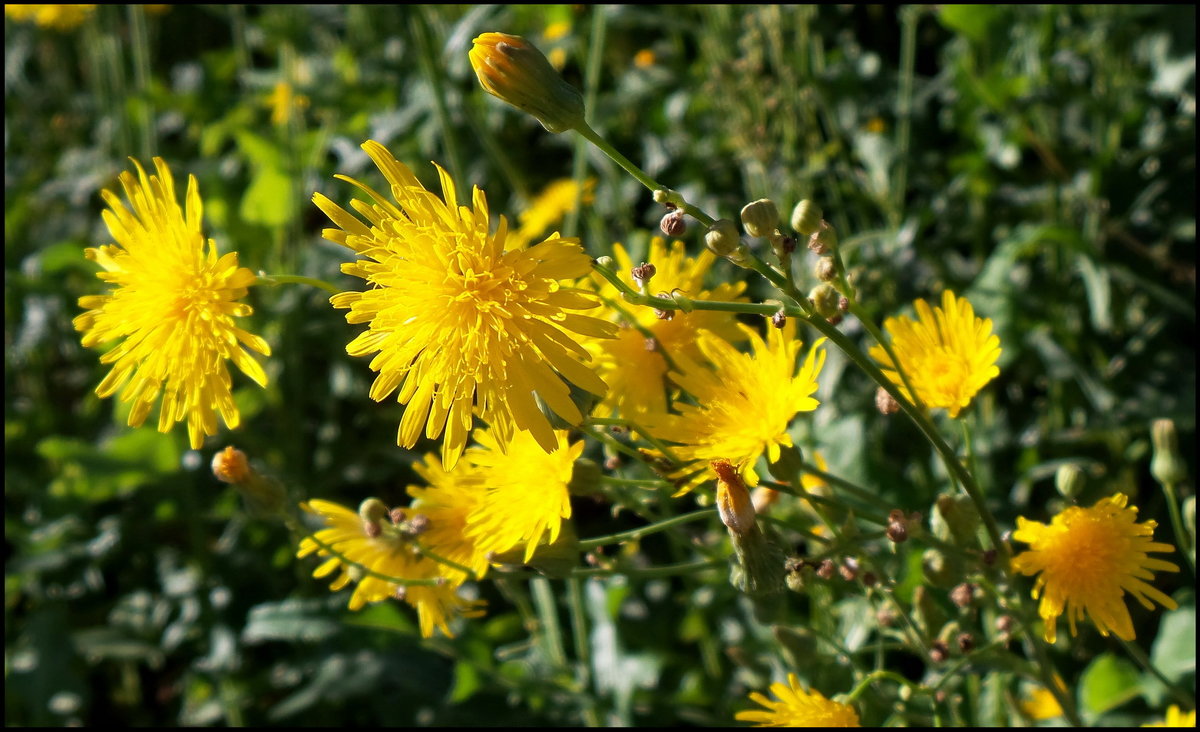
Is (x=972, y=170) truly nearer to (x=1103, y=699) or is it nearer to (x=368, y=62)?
(x=1103, y=699)

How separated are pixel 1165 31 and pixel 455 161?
1718 mm

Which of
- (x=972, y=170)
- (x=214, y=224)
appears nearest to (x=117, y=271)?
(x=214, y=224)

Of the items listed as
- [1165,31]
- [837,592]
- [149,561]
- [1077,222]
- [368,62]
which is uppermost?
[368,62]

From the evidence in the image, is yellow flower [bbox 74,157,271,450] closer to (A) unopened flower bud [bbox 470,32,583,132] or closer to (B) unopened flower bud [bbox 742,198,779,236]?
(A) unopened flower bud [bbox 470,32,583,132]

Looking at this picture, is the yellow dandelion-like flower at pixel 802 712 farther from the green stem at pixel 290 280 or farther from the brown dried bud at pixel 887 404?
the green stem at pixel 290 280

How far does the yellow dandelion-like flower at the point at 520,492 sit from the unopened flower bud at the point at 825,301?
0.33m

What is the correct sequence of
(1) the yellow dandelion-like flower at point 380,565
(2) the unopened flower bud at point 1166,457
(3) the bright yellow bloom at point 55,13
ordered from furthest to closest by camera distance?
(3) the bright yellow bloom at point 55,13, (2) the unopened flower bud at point 1166,457, (1) the yellow dandelion-like flower at point 380,565

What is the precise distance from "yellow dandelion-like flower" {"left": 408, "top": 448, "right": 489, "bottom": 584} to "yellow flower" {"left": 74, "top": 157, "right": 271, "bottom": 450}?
273 mm

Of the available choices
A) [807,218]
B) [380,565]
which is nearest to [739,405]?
[807,218]

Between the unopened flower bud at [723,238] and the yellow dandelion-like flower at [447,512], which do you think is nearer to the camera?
the unopened flower bud at [723,238]

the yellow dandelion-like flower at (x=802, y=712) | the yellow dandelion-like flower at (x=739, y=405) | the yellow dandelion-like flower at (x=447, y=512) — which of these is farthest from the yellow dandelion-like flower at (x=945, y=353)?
the yellow dandelion-like flower at (x=447, y=512)

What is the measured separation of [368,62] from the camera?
355 cm

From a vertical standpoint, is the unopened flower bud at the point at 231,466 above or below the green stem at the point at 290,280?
below

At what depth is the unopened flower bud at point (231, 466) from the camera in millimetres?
1507
